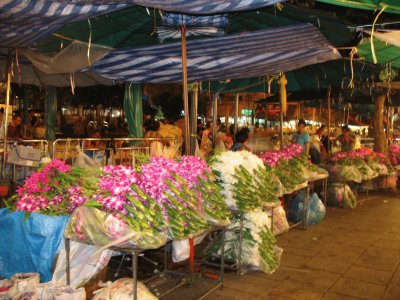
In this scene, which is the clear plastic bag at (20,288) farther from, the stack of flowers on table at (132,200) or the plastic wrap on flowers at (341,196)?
the plastic wrap on flowers at (341,196)

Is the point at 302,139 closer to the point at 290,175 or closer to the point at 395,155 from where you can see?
the point at 290,175

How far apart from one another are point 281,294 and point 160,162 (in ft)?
7.76

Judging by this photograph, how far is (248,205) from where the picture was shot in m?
5.18

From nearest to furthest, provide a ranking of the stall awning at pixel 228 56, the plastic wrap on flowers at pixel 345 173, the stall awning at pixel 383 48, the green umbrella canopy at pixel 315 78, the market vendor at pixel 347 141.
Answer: the stall awning at pixel 383 48 < the stall awning at pixel 228 56 < the green umbrella canopy at pixel 315 78 < the plastic wrap on flowers at pixel 345 173 < the market vendor at pixel 347 141

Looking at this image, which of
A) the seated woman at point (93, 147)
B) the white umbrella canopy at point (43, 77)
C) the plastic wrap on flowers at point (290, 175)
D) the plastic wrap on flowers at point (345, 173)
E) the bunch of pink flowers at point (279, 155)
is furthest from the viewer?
the plastic wrap on flowers at point (345, 173)

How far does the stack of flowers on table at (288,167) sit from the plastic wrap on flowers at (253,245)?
1.19m

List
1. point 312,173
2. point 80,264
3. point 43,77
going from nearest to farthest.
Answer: point 80,264 → point 312,173 → point 43,77

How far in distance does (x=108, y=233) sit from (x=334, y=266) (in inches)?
156

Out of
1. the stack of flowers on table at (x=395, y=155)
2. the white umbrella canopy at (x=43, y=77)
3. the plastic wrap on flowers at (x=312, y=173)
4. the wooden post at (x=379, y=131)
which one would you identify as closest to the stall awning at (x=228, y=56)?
the white umbrella canopy at (x=43, y=77)

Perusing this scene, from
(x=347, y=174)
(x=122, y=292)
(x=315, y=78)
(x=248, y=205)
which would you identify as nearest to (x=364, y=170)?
(x=347, y=174)

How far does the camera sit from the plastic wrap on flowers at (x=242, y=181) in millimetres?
5160

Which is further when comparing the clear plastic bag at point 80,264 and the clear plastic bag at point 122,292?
the clear plastic bag at point 80,264

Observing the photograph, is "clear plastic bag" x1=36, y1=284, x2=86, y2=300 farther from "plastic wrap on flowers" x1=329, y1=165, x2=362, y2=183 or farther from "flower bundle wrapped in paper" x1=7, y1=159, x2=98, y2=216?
"plastic wrap on flowers" x1=329, y1=165, x2=362, y2=183

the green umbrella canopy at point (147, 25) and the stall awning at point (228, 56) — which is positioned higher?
the green umbrella canopy at point (147, 25)
